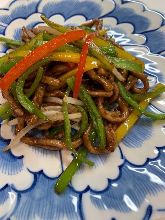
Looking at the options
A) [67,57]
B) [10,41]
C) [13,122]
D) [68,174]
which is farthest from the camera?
[10,41]

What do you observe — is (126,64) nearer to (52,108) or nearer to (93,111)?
(93,111)

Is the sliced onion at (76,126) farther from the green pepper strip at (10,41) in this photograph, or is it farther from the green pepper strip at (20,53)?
the green pepper strip at (10,41)

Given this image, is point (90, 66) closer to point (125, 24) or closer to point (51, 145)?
point (51, 145)

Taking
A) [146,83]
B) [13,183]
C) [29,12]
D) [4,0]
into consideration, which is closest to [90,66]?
[146,83]

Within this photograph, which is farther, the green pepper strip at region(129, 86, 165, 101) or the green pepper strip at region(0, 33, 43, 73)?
the green pepper strip at region(129, 86, 165, 101)

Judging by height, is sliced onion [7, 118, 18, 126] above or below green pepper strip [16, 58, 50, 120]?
below

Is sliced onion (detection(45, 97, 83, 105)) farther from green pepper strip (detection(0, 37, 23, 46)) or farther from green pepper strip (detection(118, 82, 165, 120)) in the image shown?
green pepper strip (detection(0, 37, 23, 46))

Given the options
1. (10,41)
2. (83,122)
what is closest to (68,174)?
(83,122)

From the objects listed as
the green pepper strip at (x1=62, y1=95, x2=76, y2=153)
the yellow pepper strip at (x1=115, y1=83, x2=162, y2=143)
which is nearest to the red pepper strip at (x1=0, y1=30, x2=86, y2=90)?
the green pepper strip at (x1=62, y1=95, x2=76, y2=153)
